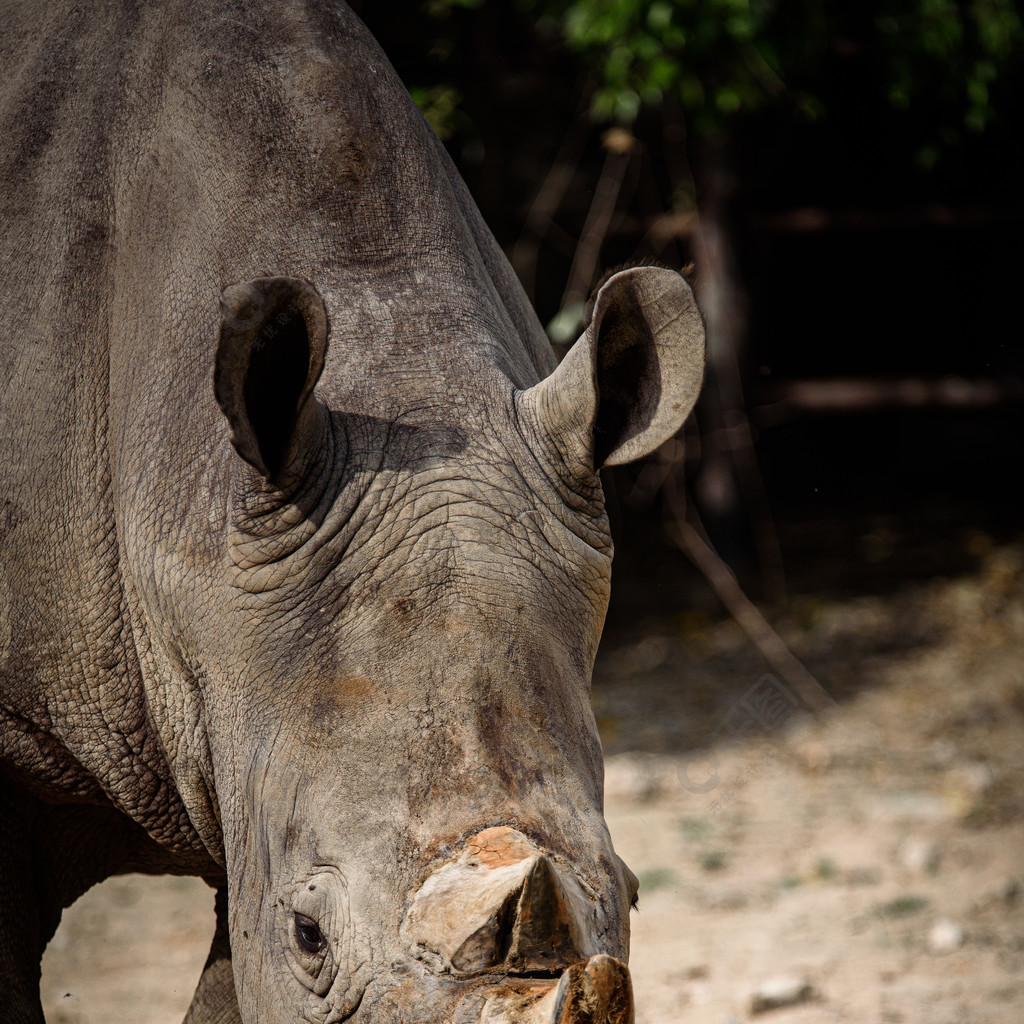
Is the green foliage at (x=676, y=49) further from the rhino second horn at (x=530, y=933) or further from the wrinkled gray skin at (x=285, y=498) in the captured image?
the rhino second horn at (x=530, y=933)

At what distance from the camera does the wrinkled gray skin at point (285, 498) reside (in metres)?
1.99

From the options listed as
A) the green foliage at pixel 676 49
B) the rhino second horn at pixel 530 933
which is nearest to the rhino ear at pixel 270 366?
the rhino second horn at pixel 530 933

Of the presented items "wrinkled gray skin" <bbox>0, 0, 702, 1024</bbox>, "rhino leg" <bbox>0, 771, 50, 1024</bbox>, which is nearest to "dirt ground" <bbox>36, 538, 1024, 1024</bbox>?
"rhino leg" <bbox>0, 771, 50, 1024</bbox>

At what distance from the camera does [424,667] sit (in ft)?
6.67

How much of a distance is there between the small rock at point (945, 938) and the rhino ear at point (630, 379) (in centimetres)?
301

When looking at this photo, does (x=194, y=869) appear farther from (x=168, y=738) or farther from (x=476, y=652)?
(x=476, y=652)

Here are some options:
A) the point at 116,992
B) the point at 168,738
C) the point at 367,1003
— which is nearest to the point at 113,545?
the point at 168,738

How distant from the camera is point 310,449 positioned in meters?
2.22

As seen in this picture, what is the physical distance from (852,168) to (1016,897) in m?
5.67

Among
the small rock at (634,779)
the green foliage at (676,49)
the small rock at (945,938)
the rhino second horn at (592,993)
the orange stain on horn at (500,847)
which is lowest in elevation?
the small rock at (634,779)

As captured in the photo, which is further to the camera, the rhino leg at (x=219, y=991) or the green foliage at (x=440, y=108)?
the green foliage at (x=440, y=108)

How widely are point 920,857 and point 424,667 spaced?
397cm

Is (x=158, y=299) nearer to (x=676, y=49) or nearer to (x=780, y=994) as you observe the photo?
(x=780, y=994)

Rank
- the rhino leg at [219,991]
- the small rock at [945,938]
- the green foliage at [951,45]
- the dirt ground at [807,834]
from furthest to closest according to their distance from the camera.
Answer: the green foliage at [951,45]
the small rock at [945,938]
the dirt ground at [807,834]
the rhino leg at [219,991]
